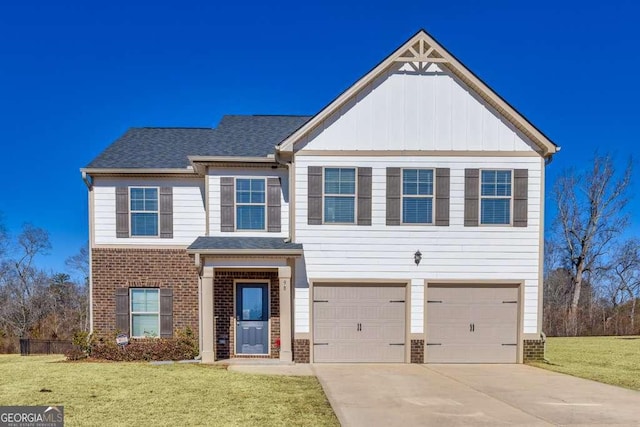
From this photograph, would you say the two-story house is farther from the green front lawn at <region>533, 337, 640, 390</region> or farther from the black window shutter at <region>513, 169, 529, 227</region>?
the green front lawn at <region>533, 337, 640, 390</region>

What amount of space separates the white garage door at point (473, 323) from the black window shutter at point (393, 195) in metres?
2.17

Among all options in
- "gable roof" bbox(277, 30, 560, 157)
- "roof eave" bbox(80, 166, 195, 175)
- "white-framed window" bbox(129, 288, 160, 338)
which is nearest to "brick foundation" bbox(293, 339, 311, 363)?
"white-framed window" bbox(129, 288, 160, 338)

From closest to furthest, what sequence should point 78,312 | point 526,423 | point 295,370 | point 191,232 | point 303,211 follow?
point 526,423 → point 295,370 → point 303,211 → point 191,232 → point 78,312

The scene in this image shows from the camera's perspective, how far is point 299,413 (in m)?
6.28

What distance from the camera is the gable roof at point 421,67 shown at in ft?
36.0

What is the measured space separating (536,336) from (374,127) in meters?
7.32

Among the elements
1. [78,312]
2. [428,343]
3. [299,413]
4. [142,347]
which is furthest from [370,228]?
[78,312]

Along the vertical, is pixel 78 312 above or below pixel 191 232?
below

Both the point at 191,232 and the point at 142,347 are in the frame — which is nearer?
the point at 142,347

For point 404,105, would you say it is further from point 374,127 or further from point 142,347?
point 142,347

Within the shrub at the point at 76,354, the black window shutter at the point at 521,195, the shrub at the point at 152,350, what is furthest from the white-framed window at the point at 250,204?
the black window shutter at the point at 521,195

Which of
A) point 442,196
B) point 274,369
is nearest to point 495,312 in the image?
point 442,196

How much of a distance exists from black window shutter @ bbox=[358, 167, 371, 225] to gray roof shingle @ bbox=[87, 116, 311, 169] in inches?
120

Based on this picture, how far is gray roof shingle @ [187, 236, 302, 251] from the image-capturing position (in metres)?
10.7
